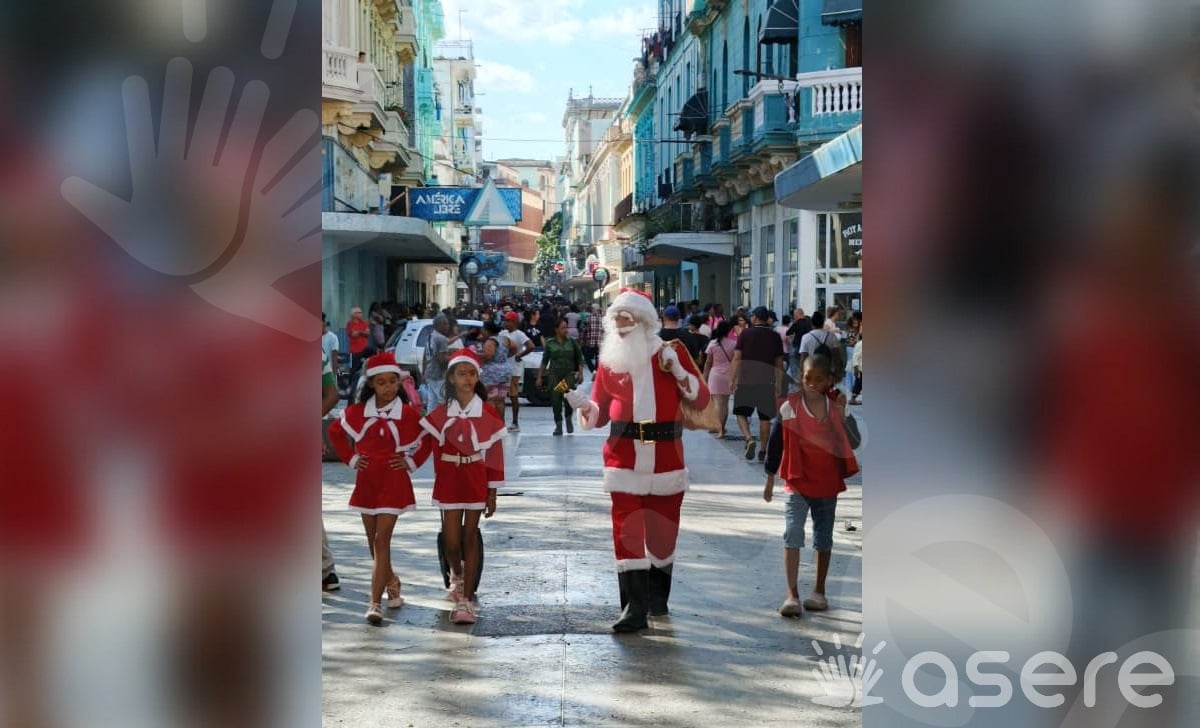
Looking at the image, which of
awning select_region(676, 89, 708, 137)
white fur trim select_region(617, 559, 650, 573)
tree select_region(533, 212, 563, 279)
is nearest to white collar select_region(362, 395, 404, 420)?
white fur trim select_region(617, 559, 650, 573)

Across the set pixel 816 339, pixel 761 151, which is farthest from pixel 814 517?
pixel 761 151

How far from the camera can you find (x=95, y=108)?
10.6 feet

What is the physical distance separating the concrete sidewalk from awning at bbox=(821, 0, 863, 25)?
1149 cm

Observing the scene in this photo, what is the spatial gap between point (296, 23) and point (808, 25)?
20.2 m

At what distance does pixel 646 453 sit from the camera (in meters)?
6.69

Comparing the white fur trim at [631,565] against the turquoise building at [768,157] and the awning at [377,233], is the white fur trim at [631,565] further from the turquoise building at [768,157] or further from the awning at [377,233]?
the awning at [377,233]

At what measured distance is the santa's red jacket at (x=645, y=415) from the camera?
264 inches

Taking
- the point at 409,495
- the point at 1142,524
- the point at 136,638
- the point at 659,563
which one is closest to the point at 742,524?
the point at 659,563

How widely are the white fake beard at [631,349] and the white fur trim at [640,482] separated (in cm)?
55

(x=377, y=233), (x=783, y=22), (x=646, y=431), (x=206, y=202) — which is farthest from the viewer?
(x=377, y=233)

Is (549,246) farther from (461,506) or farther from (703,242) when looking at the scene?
(461,506)

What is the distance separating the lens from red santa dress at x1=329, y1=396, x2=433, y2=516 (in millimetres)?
6805

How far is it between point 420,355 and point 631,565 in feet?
43.7

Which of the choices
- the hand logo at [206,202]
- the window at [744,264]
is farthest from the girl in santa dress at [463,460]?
the window at [744,264]
